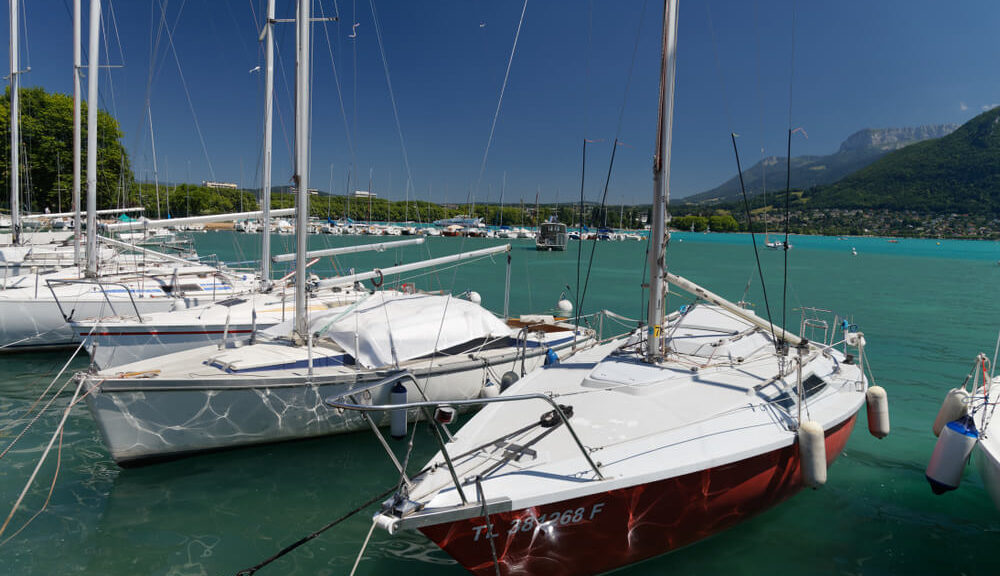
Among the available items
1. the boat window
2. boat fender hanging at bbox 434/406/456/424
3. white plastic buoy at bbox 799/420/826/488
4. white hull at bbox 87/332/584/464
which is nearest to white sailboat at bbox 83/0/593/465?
white hull at bbox 87/332/584/464

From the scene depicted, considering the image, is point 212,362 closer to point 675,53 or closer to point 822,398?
point 675,53

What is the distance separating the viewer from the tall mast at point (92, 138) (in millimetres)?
13109

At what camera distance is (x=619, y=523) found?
4695 millimetres

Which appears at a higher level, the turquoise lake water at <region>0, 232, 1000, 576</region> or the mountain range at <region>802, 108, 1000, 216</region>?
the mountain range at <region>802, 108, 1000, 216</region>

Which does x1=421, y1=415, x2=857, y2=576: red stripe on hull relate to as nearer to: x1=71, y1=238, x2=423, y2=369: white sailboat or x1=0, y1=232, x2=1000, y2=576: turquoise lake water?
x1=0, y1=232, x2=1000, y2=576: turquoise lake water

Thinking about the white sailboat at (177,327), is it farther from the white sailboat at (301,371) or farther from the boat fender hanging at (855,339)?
the boat fender hanging at (855,339)

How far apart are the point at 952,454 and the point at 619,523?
3996mm

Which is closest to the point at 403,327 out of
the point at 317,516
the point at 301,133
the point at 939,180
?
the point at 317,516

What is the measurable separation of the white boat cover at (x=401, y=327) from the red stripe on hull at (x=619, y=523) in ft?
15.2

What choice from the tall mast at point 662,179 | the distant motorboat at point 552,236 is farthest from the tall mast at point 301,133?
the distant motorboat at point 552,236

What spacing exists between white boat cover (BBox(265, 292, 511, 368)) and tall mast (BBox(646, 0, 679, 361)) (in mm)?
3577

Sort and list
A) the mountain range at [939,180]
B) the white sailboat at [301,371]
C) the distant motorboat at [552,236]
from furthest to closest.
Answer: the mountain range at [939,180] → the distant motorboat at [552,236] → the white sailboat at [301,371]

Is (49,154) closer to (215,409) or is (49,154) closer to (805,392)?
(215,409)

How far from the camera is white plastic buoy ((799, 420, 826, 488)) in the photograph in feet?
17.8
